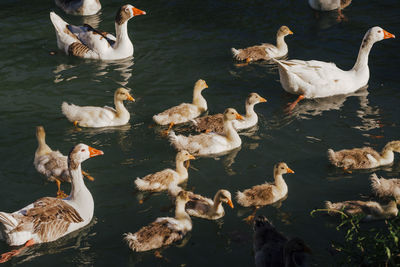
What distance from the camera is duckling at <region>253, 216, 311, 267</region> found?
6109 millimetres

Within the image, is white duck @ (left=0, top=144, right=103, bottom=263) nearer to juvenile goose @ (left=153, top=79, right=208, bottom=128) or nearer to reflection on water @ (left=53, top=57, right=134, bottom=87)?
juvenile goose @ (left=153, top=79, right=208, bottom=128)

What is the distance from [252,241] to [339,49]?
7.90 m

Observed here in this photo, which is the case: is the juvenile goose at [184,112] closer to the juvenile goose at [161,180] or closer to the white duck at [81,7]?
the juvenile goose at [161,180]

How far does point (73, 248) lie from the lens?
7.91 metres

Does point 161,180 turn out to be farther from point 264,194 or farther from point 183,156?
point 264,194

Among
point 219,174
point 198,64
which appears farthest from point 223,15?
point 219,174

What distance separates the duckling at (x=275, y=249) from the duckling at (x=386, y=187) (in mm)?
2326

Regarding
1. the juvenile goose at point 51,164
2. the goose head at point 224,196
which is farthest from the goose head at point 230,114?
the juvenile goose at point 51,164

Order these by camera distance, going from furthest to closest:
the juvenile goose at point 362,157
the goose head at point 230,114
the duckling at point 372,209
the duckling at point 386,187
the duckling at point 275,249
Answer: the goose head at point 230,114, the juvenile goose at point 362,157, the duckling at point 386,187, the duckling at point 372,209, the duckling at point 275,249

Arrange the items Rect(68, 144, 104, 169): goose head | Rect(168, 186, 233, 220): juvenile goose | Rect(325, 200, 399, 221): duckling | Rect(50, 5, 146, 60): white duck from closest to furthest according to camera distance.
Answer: Rect(325, 200, 399, 221): duckling, Rect(168, 186, 233, 220): juvenile goose, Rect(68, 144, 104, 169): goose head, Rect(50, 5, 146, 60): white duck

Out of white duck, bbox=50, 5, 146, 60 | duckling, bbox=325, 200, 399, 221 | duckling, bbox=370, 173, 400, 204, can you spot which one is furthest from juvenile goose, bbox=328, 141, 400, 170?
white duck, bbox=50, 5, 146, 60

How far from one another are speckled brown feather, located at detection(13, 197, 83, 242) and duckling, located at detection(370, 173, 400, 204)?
4.39 meters

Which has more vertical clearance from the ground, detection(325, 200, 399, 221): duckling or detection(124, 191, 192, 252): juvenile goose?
detection(325, 200, 399, 221): duckling

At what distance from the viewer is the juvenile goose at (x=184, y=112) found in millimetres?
10938
